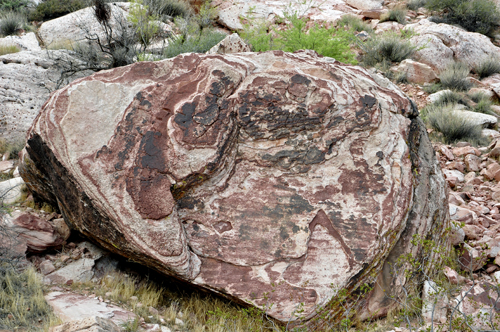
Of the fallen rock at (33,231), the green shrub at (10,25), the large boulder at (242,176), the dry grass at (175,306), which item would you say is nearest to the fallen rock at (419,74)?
the large boulder at (242,176)

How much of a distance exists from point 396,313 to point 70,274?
9.84 ft

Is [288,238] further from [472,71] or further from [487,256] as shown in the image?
[472,71]

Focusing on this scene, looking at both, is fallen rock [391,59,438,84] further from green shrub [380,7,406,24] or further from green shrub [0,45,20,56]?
green shrub [0,45,20,56]

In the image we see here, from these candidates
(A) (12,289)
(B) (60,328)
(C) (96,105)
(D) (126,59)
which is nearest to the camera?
(B) (60,328)

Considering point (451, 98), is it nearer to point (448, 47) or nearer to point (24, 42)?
point (448, 47)

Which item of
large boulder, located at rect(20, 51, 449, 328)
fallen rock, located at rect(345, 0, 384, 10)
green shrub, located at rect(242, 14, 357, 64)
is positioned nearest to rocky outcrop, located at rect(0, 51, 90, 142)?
large boulder, located at rect(20, 51, 449, 328)

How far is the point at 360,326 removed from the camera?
3.29 m

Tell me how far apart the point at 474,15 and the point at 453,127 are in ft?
21.5

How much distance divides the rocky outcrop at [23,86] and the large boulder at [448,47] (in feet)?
25.7

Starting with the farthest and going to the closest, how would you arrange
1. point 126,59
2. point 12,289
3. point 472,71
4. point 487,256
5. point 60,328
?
point 472,71
point 126,59
point 487,256
point 12,289
point 60,328

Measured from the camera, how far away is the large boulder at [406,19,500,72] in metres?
9.37

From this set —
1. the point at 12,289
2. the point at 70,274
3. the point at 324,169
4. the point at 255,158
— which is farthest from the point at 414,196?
the point at 12,289

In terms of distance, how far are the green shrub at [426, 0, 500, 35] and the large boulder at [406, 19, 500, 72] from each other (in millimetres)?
1342

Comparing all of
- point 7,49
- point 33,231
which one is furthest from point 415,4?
point 33,231
